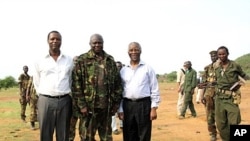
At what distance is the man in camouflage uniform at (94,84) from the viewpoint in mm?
5777

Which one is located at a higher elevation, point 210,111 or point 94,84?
point 94,84

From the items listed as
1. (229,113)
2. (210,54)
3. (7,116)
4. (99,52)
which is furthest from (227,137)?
(7,116)

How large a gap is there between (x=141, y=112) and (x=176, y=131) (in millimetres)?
5569

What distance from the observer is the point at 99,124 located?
596 centimetres

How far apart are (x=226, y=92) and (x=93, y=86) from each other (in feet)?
10.3

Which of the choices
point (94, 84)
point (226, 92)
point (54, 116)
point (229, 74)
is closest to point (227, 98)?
point (226, 92)

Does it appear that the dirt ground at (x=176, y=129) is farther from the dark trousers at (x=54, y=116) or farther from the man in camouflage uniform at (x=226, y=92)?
the dark trousers at (x=54, y=116)

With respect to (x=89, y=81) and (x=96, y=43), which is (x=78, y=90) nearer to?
(x=89, y=81)

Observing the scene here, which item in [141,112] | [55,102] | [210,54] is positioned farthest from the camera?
[210,54]

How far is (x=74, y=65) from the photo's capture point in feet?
→ 19.3

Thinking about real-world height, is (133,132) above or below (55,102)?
below

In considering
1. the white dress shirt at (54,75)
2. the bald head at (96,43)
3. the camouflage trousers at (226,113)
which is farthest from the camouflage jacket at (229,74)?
the white dress shirt at (54,75)

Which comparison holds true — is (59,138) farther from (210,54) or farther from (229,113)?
(210,54)

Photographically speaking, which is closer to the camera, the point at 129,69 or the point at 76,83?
the point at 76,83
